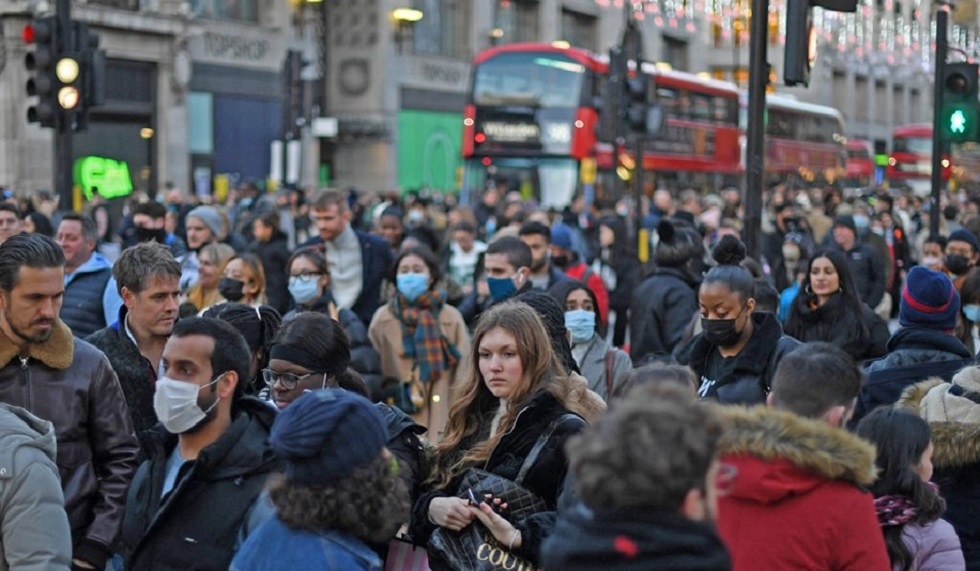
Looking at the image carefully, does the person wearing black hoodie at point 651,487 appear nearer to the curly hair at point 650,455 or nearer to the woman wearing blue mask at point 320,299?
the curly hair at point 650,455

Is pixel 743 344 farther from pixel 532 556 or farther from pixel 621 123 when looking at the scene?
pixel 621 123

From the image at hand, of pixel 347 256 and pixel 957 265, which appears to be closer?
→ pixel 347 256

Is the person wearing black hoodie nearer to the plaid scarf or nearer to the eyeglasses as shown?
the eyeglasses

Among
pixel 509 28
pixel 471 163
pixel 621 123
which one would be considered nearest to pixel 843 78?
pixel 509 28

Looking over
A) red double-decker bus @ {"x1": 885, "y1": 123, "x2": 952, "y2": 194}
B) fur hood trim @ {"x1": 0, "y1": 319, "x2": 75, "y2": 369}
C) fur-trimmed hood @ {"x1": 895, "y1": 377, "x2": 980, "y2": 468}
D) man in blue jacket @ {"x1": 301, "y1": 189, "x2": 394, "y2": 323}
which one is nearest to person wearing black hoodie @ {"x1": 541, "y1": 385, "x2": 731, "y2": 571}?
fur-trimmed hood @ {"x1": 895, "y1": 377, "x2": 980, "y2": 468}

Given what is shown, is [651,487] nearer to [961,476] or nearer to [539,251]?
[961,476]

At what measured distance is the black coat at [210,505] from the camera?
4.27 metres

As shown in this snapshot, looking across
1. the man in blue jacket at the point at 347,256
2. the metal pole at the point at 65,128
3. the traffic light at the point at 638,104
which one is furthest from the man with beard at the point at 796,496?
the traffic light at the point at 638,104

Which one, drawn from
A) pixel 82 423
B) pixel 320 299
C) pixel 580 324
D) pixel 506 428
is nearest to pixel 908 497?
pixel 506 428

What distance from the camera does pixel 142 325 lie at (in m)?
6.17

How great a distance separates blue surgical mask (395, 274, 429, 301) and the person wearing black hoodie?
6.24m

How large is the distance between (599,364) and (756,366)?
181 centimetres

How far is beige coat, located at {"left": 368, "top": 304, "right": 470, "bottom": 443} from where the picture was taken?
9.00 metres

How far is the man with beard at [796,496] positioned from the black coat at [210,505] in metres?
1.41
